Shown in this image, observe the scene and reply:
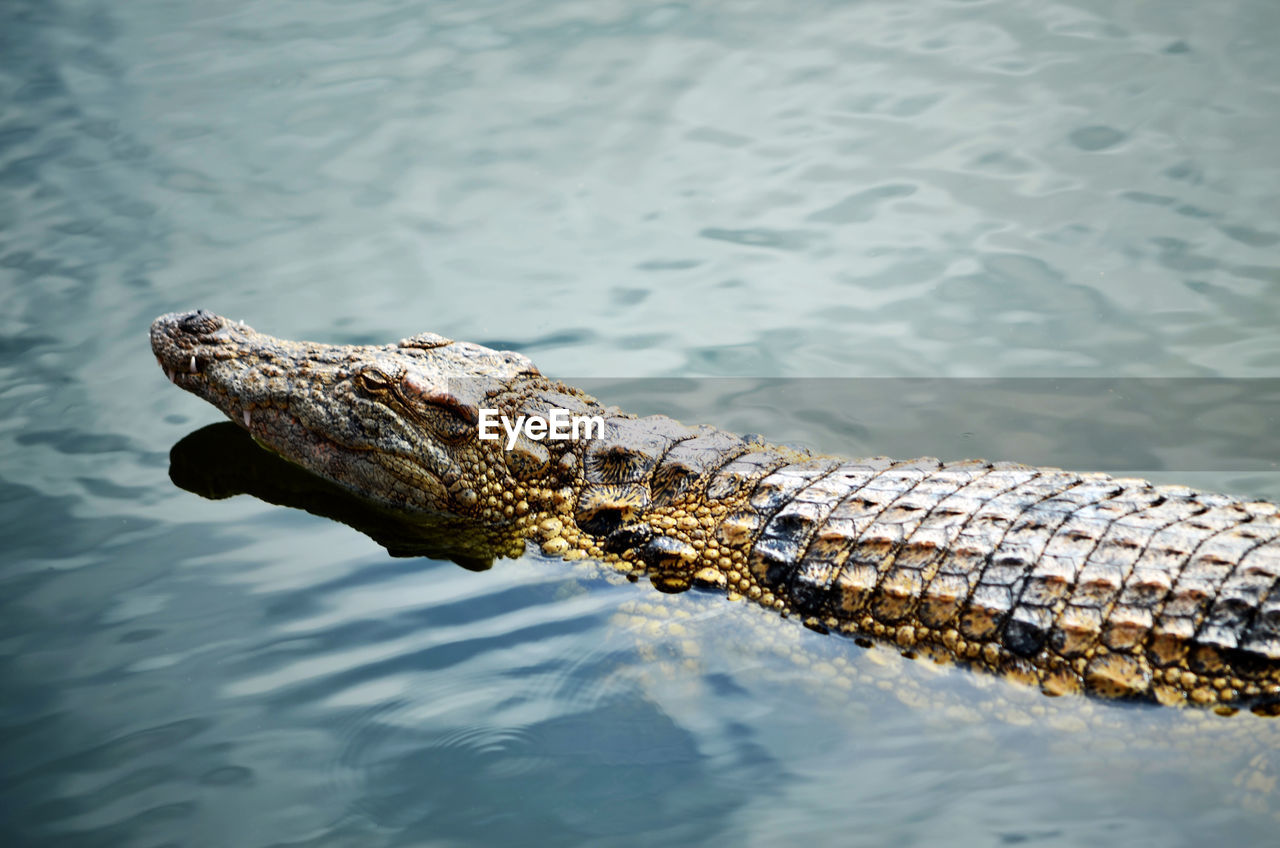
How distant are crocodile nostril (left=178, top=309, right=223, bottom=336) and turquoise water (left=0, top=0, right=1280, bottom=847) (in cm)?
77

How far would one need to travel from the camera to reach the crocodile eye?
475cm

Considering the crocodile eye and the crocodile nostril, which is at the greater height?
the crocodile nostril

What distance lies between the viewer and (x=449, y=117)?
332 inches

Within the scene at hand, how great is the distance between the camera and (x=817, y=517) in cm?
400

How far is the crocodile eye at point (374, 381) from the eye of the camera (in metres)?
4.75

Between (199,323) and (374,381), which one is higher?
(199,323)

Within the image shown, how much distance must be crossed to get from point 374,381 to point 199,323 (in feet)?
4.35

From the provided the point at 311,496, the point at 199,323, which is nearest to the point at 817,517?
the point at 311,496

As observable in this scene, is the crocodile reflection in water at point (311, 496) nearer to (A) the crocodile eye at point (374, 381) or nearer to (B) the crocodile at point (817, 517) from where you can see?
(B) the crocodile at point (817, 517)

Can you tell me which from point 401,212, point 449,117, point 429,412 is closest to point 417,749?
point 429,412

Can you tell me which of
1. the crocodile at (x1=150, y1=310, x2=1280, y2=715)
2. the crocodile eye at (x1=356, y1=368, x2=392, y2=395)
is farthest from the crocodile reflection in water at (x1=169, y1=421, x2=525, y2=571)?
the crocodile eye at (x1=356, y1=368, x2=392, y2=395)

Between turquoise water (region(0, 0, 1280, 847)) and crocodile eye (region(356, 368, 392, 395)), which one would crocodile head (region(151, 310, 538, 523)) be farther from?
turquoise water (region(0, 0, 1280, 847))

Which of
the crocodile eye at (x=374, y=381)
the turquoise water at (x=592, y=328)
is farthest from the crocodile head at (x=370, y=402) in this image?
the turquoise water at (x=592, y=328)

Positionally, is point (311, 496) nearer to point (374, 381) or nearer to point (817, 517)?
point (374, 381)
